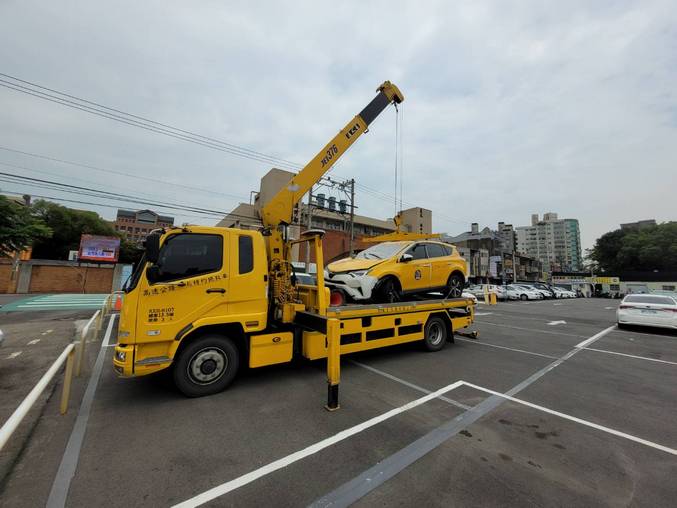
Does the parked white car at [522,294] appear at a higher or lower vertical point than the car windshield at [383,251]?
lower

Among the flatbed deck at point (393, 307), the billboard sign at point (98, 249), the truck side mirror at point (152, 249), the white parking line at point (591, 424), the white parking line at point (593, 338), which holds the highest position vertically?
the billboard sign at point (98, 249)

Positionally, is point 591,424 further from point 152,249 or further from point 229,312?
point 152,249

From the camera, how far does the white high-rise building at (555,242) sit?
11631 centimetres

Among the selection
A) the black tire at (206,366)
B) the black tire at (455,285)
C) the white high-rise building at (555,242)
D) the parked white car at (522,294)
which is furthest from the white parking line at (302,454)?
the white high-rise building at (555,242)

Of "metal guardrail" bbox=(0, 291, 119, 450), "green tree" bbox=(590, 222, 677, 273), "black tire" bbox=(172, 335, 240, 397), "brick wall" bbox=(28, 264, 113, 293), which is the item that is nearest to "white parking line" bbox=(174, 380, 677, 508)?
"metal guardrail" bbox=(0, 291, 119, 450)

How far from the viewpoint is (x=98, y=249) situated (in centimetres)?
2806

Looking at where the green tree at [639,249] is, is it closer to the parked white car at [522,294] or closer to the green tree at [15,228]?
the parked white car at [522,294]

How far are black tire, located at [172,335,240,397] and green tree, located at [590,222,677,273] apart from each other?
83561 mm

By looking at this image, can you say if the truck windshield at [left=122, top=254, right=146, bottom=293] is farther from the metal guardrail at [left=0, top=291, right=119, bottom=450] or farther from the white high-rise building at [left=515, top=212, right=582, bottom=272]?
the white high-rise building at [left=515, top=212, right=582, bottom=272]

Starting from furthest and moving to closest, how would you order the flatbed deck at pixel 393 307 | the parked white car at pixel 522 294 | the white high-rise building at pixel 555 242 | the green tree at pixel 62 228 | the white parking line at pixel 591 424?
the white high-rise building at pixel 555 242, the green tree at pixel 62 228, the parked white car at pixel 522 294, the flatbed deck at pixel 393 307, the white parking line at pixel 591 424

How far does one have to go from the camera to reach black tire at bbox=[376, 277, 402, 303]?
6375mm

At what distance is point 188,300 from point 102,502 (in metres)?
2.36

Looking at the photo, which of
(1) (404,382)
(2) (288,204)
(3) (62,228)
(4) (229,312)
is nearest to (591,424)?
(1) (404,382)

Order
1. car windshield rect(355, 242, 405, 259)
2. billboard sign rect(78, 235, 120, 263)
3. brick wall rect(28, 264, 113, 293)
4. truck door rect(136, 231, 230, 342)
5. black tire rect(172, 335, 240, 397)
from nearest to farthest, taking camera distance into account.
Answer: truck door rect(136, 231, 230, 342) → black tire rect(172, 335, 240, 397) → car windshield rect(355, 242, 405, 259) → brick wall rect(28, 264, 113, 293) → billboard sign rect(78, 235, 120, 263)
